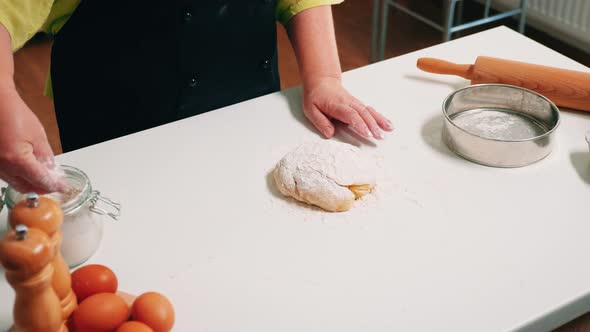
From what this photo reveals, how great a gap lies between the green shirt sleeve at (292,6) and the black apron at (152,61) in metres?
0.02

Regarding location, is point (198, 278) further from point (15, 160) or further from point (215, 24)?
point (215, 24)

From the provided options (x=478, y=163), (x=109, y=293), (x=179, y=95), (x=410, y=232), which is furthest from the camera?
(x=179, y=95)

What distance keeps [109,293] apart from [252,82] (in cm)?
64

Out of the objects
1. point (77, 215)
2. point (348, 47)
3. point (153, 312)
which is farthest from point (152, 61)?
→ point (348, 47)

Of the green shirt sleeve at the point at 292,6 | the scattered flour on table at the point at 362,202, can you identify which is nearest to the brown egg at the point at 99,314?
the scattered flour on table at the point at 362,202

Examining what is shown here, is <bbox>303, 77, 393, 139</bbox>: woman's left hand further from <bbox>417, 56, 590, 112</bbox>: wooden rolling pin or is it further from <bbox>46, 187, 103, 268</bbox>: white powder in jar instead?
<bbox>46, 187, 103, 268</bbox>: white powder in jar

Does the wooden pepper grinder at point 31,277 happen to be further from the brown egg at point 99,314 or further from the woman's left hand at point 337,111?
the woman's left hand at point 337,111

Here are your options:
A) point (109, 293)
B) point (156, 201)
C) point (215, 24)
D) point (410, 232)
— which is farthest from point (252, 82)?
point (109, 293)

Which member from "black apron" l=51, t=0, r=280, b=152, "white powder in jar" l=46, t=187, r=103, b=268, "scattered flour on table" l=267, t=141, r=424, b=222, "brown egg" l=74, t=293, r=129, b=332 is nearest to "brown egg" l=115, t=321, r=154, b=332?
"brown egg" l=74, t=293, r=129, b=332

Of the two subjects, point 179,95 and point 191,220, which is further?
point 179,95

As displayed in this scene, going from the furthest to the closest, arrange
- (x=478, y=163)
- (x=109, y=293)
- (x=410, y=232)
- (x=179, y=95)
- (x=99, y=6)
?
(x=179, y=95)
(x=99, y=6)
(x=478, y=163)
(x=410, y=232)
(x=109, y=293)

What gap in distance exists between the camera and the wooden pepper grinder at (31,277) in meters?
0.42

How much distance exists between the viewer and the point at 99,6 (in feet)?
3.07

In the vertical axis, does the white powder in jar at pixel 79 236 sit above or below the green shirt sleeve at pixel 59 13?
below
